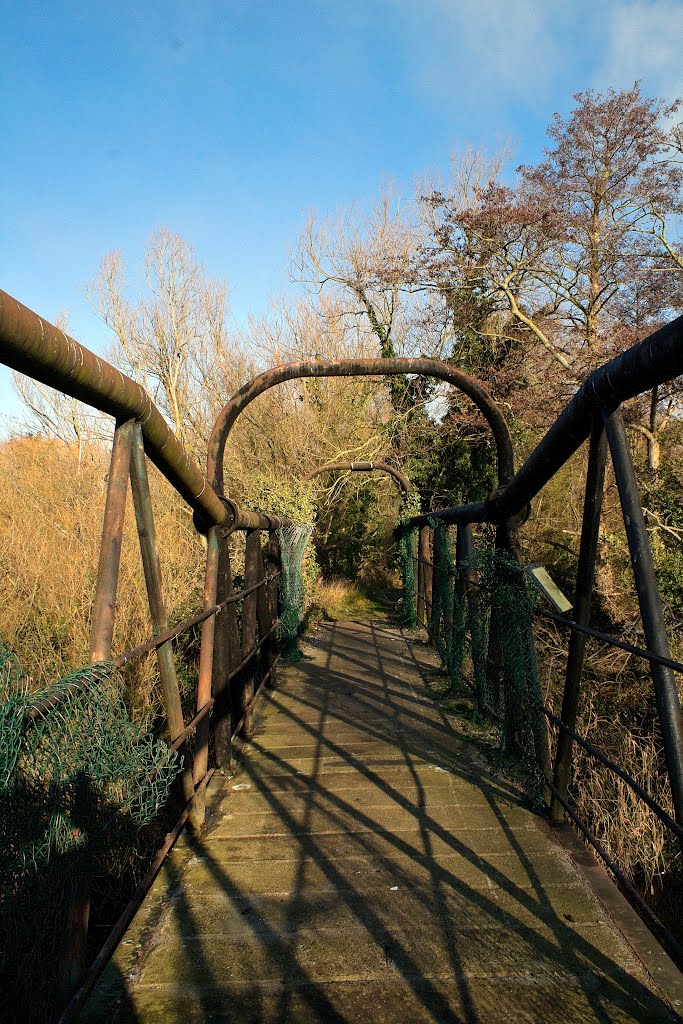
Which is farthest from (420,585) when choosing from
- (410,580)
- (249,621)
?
Answer: (249,621)

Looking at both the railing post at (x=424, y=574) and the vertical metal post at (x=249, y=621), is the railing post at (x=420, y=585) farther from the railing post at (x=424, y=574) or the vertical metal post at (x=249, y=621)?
the vertical metal post at (x=249, y=621)

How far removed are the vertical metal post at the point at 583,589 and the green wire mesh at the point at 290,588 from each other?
3.58 meters

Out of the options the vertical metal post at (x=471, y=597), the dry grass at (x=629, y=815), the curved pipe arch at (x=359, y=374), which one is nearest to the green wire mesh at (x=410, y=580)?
the dry grass at (x=629, y=815)

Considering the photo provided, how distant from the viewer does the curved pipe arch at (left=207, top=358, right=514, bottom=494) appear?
374 centimetres

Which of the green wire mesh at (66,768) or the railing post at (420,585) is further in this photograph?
the railing post at (420,585)

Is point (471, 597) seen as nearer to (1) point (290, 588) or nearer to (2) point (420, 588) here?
(1) point (290, 588)

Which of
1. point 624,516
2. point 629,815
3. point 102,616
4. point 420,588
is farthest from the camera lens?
point 420,588

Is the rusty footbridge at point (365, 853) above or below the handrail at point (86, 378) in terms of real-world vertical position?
below

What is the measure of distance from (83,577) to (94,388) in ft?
14.8

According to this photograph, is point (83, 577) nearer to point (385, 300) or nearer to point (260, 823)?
point (260, 823)

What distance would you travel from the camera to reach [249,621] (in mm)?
4285

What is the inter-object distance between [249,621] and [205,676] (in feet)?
4.33

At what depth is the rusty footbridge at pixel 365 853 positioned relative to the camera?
1.74m

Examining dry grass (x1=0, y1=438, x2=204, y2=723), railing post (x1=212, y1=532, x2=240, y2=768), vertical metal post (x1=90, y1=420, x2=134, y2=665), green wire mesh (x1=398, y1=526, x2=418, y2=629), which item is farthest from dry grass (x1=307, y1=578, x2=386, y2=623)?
vertical metal post (x1=90, y1=420, x2=134, y2=665)
